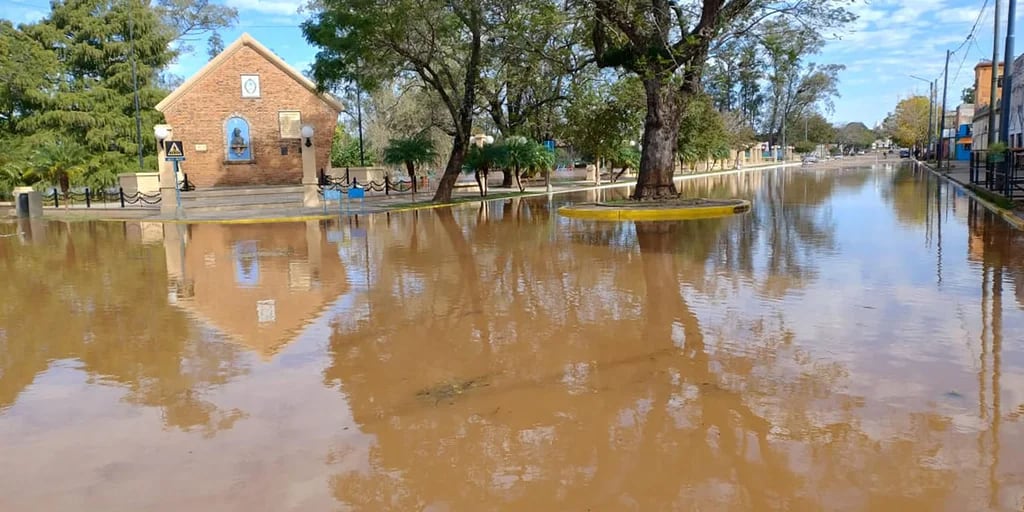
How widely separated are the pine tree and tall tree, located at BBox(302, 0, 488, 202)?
20856mm

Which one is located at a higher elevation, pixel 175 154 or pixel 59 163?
pixel 59 163

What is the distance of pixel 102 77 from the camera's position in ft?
154

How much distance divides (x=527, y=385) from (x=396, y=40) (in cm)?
2232

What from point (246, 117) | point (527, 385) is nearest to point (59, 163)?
point (246, 117)

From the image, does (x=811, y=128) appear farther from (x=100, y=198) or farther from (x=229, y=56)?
(x=100, y=198)

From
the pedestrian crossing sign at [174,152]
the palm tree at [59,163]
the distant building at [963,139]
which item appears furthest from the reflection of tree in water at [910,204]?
the distant building at [963,139]

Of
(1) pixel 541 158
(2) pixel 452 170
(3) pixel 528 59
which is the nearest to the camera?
(3) pixel 528 59

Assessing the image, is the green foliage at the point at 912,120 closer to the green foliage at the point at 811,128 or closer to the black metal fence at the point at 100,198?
the green foliage at the point at 811,128

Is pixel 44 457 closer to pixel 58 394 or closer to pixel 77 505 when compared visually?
pixel 77 505

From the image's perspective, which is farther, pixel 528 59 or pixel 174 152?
pixel 528 59

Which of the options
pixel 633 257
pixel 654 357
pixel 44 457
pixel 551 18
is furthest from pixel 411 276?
pixel 551 18

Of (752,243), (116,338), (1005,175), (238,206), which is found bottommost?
(116,338)

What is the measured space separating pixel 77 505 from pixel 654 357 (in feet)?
14.5

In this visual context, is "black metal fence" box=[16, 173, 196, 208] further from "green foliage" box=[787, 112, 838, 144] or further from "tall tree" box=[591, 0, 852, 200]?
"green foliage" box=[787, 112, 838, 144]
